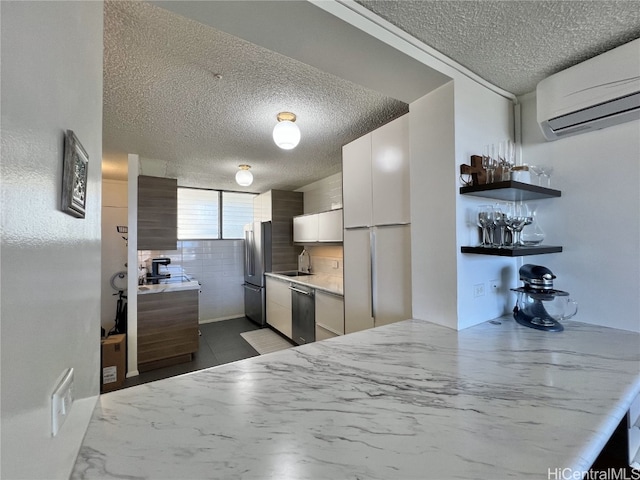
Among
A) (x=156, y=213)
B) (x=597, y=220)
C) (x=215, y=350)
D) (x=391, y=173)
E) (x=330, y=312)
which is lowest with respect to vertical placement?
(x=215, y=350)

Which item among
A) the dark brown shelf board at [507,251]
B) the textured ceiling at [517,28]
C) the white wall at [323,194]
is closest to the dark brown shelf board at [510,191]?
the dark brown shelf board at [507,251]

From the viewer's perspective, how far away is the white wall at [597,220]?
1.41m

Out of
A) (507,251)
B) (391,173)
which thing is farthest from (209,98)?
(507,251)

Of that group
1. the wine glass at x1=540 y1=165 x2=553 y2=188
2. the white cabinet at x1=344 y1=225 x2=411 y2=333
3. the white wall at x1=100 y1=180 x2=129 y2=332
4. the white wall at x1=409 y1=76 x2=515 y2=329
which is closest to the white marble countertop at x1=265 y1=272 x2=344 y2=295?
the white cabinet at x1=344 y1=225 x2=411 y2=333

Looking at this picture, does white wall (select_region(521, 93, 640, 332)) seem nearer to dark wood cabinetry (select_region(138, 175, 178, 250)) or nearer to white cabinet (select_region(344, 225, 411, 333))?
white cabinet (select_region(344, 225, 411, 333))

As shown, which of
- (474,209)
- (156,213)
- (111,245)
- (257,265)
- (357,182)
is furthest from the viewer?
(257,265)

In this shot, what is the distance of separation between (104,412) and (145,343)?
261 cm

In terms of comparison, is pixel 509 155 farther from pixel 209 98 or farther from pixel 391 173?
pixel 209 98

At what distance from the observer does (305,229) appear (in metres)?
4.00

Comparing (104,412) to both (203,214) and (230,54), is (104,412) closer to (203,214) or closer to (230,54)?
(230,54)

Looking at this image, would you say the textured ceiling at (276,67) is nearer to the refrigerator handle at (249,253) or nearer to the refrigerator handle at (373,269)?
the refrigerator handle at (373,269)

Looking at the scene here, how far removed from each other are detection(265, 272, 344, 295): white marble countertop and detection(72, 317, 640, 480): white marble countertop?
1.63m

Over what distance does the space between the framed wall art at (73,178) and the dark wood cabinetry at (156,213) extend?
2848 millimetres

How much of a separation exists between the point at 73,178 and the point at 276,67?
1.30 metres
